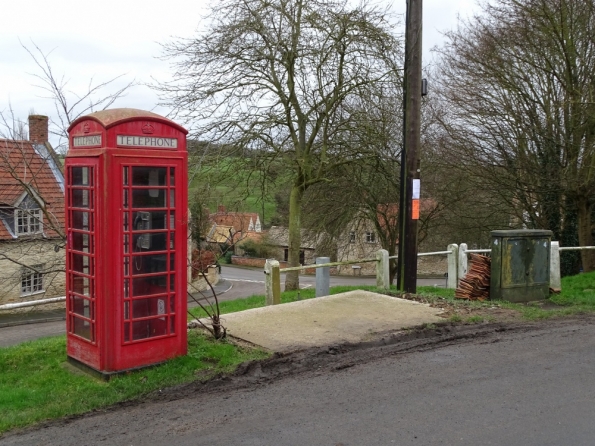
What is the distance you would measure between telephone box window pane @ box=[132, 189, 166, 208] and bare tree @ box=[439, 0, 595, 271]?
1401 centimetres

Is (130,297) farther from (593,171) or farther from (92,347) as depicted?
(593,171)

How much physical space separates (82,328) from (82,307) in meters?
0.23

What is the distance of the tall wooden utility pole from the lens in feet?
33.2

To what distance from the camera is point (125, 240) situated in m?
5.81

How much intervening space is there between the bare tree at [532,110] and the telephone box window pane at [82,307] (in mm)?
14653

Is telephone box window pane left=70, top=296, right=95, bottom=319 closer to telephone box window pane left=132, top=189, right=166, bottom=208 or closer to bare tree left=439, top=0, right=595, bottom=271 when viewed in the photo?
telephone box window pane left=132, top=189, right=166, bottom=208

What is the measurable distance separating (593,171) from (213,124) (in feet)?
Result: 35.6

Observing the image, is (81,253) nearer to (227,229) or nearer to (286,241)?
(227,229)

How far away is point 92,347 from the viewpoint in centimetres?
588

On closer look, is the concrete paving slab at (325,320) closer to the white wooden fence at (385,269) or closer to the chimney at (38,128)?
the white wooden fence at (385,269)

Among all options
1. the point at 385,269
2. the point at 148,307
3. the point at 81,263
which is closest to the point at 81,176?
the point at 81,263

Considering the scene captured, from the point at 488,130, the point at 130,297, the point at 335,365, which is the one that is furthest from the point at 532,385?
the point at 488,130

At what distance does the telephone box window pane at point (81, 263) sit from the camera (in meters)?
6.01

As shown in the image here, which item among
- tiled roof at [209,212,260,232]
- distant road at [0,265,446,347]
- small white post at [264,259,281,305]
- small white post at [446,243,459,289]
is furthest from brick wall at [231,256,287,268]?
small white post at [264,259,281,305]
